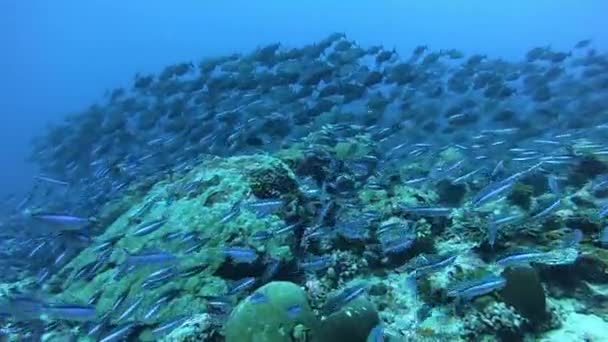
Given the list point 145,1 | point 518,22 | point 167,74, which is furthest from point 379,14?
point 167,74

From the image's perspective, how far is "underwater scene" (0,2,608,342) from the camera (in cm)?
620

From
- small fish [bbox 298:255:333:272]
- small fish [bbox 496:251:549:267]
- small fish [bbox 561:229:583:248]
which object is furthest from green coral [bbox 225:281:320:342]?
small fish [bbox 561:229:583:248]

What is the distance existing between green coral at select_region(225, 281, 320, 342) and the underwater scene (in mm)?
23

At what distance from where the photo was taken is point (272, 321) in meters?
6.07

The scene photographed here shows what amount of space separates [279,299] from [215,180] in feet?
10.8

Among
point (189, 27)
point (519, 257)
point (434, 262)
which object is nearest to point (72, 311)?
point (434, 262)

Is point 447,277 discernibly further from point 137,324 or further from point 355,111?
point 355,111

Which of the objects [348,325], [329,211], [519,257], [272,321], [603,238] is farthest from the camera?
[329,211]

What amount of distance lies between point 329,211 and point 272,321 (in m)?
2.92

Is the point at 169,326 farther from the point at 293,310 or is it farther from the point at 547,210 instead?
the point at 547,210

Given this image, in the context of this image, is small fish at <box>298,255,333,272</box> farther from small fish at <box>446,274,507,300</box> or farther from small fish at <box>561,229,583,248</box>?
small fish at <box>561,229,583,248</box>

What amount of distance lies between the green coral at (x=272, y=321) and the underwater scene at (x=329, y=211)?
0.02m

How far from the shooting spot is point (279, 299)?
6148mm

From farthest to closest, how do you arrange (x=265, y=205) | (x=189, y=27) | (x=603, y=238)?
(x=189, y=27)
(x=265, y=205)
(x=603, y=238)
